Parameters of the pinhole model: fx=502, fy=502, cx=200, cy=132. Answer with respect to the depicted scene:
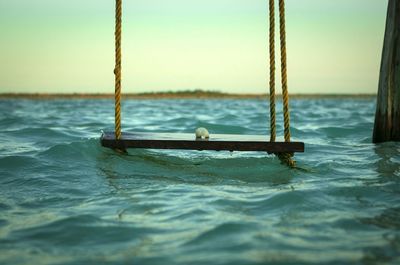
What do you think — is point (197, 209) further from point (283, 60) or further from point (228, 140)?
point (283, 60)

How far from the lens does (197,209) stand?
4.94 m

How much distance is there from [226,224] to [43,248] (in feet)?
5.01

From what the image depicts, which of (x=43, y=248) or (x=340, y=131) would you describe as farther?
(x=340, y=131)

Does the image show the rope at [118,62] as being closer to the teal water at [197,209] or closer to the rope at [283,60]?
the teal water at [197,209]

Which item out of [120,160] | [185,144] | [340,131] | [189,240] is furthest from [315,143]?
[189,240]

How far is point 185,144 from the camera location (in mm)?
5969

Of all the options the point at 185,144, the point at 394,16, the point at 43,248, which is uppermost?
the point at 394,16

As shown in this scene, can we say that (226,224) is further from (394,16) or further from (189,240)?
(394,16)

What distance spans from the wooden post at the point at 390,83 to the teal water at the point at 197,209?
473 millimetres

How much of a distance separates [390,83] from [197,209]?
16.4 feet

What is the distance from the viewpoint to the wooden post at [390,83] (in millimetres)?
8219

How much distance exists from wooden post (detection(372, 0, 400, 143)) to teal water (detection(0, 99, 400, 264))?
47 cm

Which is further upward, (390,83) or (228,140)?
(390,83)

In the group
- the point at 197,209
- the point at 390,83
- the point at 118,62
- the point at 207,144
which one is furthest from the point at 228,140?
the point at 390,83
